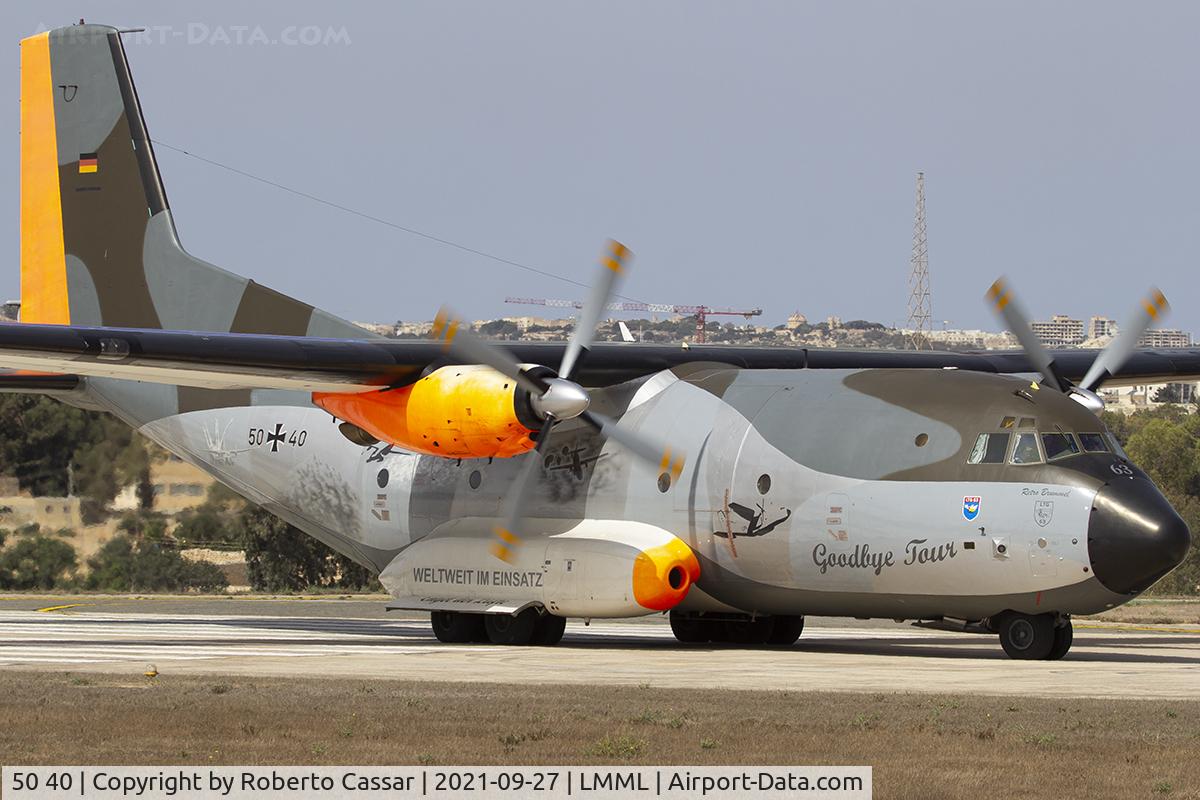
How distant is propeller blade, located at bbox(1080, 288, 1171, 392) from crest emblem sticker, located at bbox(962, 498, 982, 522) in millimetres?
4347

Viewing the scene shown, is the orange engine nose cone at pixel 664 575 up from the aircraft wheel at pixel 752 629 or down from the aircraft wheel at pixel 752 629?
up

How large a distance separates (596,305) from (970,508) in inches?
208

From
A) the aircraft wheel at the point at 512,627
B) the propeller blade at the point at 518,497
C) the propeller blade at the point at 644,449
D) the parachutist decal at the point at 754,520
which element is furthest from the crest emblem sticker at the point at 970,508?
the aircraft wheel at the point at 512,627

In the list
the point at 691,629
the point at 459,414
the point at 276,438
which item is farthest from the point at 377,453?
the point at 691,629

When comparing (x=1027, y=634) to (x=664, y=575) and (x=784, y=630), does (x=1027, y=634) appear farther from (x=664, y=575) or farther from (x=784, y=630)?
(x=664, y=575)

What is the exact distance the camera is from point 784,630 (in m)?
22.3

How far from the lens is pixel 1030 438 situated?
1870 cm

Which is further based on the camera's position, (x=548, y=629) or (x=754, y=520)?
(x=548, y=629)

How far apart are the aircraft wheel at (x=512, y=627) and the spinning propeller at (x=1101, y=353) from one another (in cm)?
698

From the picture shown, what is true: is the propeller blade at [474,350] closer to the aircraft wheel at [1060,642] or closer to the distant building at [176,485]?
the aircraft wheel at [1060,642]

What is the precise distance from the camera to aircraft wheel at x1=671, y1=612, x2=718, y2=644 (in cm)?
2269

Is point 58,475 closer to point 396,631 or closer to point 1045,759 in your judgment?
point 396,631

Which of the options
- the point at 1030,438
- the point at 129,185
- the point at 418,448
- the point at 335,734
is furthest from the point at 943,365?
the point at 335,734

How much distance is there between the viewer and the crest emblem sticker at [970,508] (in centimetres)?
1864
